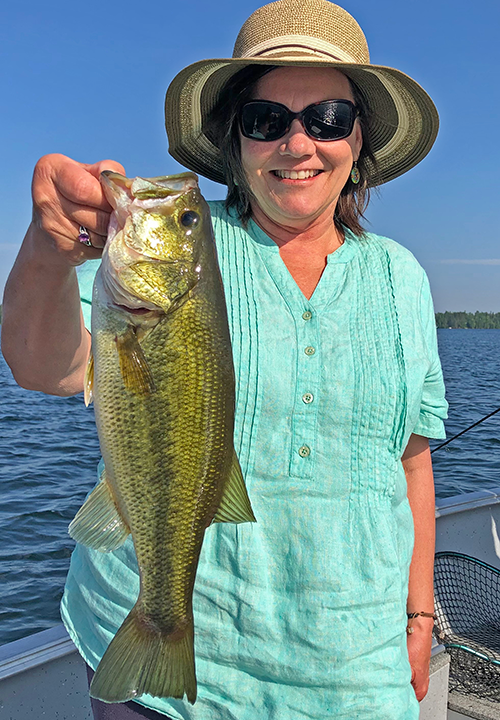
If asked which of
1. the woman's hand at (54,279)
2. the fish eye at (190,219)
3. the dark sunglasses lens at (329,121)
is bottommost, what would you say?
the woman's hand at (54,279)

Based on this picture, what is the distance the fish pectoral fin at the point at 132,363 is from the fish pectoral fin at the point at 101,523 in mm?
276

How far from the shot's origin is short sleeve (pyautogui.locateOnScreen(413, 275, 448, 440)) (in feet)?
8.51

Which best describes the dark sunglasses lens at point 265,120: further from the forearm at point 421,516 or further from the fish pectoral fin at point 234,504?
the forearm at point 421,516

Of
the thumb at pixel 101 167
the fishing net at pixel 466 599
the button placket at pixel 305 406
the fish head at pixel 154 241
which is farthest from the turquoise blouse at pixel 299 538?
the fishing net at pixel 466 599

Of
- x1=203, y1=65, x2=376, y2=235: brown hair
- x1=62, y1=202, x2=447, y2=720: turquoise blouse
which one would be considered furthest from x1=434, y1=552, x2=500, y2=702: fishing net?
x1=203, y1=65, x2=376, y2=235: brown hair

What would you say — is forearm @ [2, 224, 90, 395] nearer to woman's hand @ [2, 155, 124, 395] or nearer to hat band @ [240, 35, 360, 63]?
woman's hand @ [2, 155, 124, 395]

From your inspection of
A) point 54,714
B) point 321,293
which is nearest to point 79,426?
point 54,714

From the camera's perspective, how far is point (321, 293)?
236cm

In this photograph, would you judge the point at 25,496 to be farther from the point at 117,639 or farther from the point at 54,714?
the point at 117,639

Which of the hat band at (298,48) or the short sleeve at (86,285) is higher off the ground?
the hat band at (298,48)

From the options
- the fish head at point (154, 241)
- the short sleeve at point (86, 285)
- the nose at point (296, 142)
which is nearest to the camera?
the fish head at point (154, 241)

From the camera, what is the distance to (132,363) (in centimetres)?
173

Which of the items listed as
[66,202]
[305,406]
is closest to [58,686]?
[305,406]

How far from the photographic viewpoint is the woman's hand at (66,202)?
1.57 m
